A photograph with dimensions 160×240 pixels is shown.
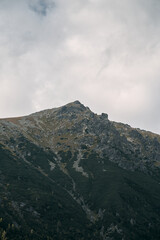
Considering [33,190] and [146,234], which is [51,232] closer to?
[33,190]

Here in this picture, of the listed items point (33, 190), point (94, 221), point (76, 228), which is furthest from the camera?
point (33, 190)

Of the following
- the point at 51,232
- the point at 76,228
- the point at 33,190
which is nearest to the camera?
the point at 51,232

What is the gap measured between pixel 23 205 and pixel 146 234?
298 feet

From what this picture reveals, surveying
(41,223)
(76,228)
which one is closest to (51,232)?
(41,223)

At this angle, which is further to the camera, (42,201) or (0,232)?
(42,201)

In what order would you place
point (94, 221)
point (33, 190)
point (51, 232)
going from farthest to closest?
point (33, 190)
point (94, 221)
point (51, 232)

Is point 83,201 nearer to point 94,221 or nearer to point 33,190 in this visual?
point 94,221

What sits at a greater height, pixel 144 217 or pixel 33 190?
pixel 33 190

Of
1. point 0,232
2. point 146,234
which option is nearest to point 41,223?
point 0,232

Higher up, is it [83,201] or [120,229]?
[83,201]

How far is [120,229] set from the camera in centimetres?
16075

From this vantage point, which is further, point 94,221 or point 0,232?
point 94,221

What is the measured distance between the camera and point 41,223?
152500mm

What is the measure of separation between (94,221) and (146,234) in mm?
38714
